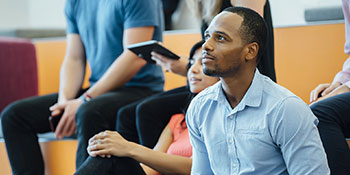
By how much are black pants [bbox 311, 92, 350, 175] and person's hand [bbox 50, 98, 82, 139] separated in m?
0.94

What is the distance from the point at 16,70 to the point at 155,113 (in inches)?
44.7

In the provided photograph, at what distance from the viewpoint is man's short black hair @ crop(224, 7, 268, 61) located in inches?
38.3

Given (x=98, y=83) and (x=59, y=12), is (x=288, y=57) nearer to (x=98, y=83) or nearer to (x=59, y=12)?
(x=98, y=83)

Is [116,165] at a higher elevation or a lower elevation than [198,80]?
lower

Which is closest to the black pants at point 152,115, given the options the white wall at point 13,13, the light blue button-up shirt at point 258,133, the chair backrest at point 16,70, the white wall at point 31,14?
the light blue button-up shirt at point 258,133

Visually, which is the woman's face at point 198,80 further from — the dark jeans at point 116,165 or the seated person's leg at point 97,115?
the seated person's leg at point 97,115

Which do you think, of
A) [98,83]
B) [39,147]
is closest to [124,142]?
[98,83]

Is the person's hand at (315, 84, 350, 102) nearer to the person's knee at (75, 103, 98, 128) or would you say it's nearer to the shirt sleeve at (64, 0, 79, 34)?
the person's knee at (75, 103, 98, 128)

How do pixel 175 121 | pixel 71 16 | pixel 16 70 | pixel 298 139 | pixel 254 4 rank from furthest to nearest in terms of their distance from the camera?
pixel 16 70 < pixel 71 16 < pixel 175 121 < pixel 254 4 < pixel 298 139

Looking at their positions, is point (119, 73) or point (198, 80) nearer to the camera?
point (198, 80)

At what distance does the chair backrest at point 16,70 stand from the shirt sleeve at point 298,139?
174cm

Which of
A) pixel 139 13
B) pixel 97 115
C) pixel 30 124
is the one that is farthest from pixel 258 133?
pixel 30 124

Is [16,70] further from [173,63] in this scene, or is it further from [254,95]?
[254,95]

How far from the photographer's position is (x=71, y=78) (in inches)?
76.8
